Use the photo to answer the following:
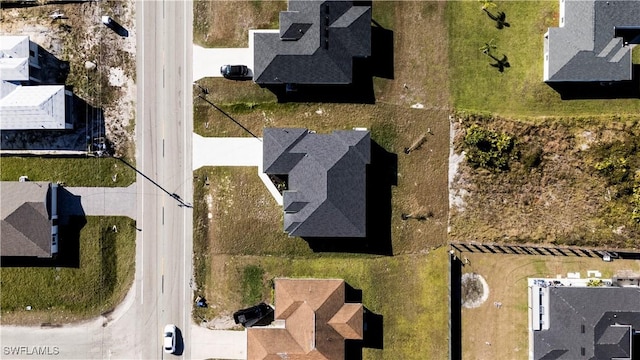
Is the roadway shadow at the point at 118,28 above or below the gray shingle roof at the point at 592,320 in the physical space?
above

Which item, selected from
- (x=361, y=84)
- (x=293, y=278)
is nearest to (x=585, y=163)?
(x=361, y=84)

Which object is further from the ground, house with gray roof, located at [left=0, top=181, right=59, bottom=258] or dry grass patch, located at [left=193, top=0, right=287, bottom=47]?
dry grass patch, located at [left=193, top=0, right=287, bottom=47]

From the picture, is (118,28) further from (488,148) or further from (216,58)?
(488,148)

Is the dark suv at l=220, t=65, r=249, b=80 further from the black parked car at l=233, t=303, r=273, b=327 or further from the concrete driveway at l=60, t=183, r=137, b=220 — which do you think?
the black parked car at l=233, t=303, r=273, b=327

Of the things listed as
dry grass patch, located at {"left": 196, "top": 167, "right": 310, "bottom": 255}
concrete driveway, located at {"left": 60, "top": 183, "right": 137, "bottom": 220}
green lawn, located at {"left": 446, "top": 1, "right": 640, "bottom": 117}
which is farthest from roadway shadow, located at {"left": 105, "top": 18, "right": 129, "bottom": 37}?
green lawn, located at {"left": 446, "top": 1, "right": 640, "bottom": 117}

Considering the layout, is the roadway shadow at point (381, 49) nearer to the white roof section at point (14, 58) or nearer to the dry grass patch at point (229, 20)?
the dry grass patch at point (229, 20)

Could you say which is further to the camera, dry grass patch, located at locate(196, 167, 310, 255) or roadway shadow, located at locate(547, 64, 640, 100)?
dry grass patch, located at locate(196, 167, 310, 255)

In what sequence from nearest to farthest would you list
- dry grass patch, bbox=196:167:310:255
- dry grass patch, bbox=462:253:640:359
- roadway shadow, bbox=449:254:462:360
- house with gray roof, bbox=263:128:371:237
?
house with gray roof, bbox=263:128:371:237 < dry grass patch, bbox=462:253:640:359 < roadway shadow, bbox=449:254:462:360 < dry grass patch, bbox=196:167:310:255

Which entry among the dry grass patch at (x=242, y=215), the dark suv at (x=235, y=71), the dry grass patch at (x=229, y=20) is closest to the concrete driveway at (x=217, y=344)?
the dry grass patch at (x=242, y=215)
